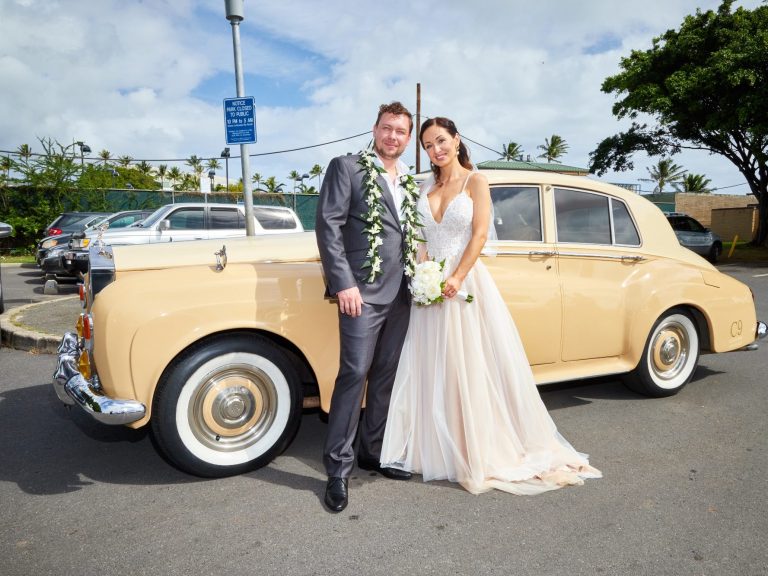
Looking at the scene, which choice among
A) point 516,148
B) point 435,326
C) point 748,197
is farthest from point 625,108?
point 516,148

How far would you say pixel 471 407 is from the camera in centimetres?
308

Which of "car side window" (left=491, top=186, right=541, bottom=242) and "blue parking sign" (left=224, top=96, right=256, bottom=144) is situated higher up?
"blue parking sign" (left=224, top=96, right=256, bottom=144)

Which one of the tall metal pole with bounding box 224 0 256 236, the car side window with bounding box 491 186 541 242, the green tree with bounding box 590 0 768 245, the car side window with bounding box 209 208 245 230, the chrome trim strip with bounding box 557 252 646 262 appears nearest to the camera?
the car side window with bounding box 491 186 541 242

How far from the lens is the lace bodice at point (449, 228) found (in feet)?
10.0

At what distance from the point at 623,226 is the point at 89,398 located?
3.71 meters

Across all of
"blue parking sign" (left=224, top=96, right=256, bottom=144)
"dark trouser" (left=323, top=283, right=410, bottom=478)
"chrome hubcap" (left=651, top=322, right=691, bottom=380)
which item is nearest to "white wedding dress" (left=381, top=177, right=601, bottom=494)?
"dark trouser" (left=323, top=283, right=410, bottom=478)

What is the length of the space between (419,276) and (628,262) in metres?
1.96

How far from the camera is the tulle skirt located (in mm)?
3041

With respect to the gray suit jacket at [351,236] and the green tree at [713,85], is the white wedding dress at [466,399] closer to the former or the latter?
the gray suit jacket at [351,236]

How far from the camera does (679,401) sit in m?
4.39

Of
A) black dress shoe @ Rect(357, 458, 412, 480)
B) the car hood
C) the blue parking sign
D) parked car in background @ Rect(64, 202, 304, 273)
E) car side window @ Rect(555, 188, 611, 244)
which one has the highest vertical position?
the blue parking sign

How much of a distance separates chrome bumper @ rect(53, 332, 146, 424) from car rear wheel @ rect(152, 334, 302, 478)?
0.51 feet

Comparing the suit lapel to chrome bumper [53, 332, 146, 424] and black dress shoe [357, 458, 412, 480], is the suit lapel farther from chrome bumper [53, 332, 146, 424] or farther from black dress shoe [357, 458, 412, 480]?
chrome bumper [53, 332, 146, 424]

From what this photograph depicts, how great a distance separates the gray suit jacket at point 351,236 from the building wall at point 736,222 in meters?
34.5
